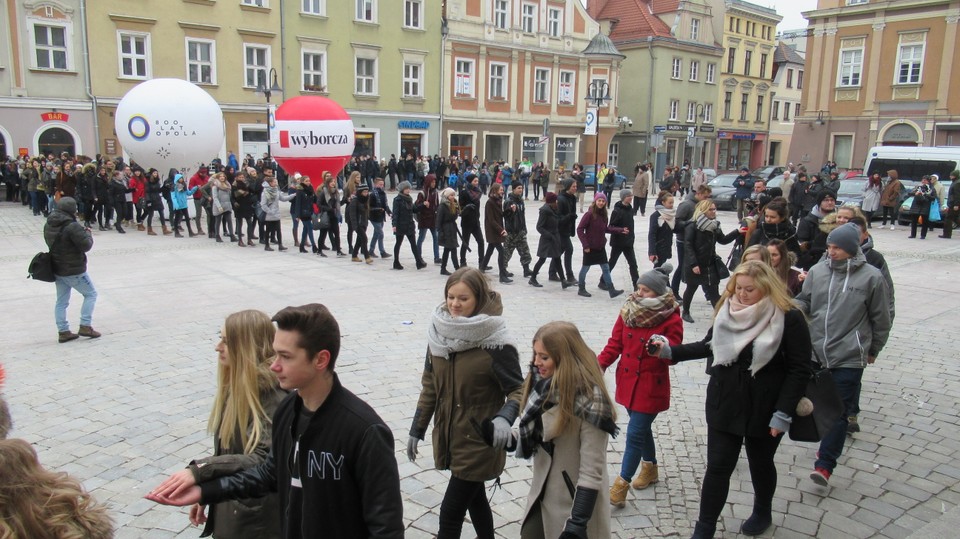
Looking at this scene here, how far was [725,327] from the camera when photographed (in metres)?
4.21

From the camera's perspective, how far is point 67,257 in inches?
342

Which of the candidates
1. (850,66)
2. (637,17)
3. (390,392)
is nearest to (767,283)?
(390,392)

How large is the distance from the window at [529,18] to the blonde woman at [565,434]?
1592 inches

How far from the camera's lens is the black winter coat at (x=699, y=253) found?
950 centimetres

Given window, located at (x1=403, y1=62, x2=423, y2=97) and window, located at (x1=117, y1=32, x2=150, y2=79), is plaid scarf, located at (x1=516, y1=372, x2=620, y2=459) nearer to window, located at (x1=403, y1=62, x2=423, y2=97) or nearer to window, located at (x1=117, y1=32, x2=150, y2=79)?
window, located at (x1=117, y1=32, x2=150, y2=79)

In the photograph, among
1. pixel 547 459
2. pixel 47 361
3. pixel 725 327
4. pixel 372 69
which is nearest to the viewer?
pixel 547 459

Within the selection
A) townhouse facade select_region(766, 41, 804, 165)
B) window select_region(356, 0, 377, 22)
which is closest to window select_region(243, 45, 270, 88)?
window select_region(356, 0, 377, 22)

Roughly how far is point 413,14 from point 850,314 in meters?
35.3

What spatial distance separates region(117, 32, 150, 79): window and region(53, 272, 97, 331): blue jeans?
2380 cm

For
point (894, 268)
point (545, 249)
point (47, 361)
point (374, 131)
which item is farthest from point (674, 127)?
point (47, 361)

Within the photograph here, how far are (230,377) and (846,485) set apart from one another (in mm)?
4350

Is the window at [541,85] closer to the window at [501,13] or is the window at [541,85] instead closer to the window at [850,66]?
the window at [501,13]

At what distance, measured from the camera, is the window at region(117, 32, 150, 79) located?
95.6ft

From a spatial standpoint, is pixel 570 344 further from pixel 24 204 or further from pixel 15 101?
pixel 15 101
